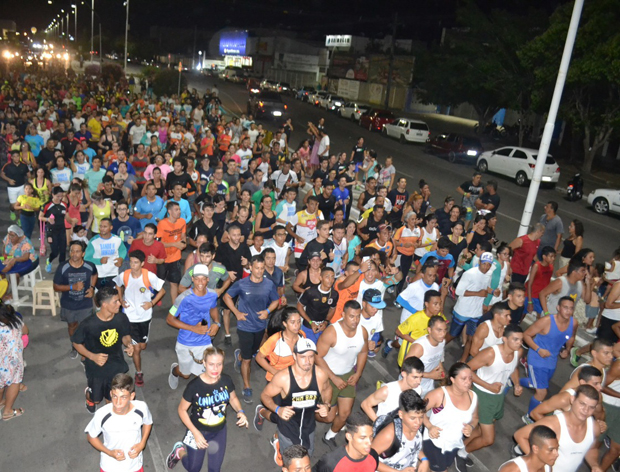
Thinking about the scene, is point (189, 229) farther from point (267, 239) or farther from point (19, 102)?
point (19, 102)

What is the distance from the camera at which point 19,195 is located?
1073 centimetres

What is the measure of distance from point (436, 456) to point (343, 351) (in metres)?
1.40

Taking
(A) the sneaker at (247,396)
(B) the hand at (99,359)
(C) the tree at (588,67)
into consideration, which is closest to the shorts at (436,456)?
(A) the sneaker at (247,396)

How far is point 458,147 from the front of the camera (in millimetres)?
27422

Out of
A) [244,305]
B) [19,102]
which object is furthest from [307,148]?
[19,102]

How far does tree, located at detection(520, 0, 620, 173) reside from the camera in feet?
73.4

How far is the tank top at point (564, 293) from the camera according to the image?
302 inches

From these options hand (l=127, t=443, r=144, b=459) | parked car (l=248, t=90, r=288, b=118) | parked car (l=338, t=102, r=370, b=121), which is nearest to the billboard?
parked car (l=338, t=102, r=370, b=121)

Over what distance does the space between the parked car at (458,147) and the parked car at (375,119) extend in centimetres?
727

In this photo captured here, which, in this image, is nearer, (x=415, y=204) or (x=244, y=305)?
(x=244, y=305)

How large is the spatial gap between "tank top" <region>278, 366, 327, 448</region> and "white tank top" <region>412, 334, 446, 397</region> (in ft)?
Result: 5.00

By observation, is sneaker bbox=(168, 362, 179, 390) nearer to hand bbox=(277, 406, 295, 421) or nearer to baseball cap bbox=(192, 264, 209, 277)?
baseball cap bbox=(192, 264, 209, 277)

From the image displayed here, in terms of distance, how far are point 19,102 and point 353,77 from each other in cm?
4234

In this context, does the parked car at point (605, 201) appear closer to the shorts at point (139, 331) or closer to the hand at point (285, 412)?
the shorts at point (139, 331)
